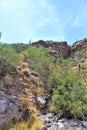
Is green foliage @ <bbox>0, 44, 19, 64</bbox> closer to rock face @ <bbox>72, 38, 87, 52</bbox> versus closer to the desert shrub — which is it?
the desert shrub

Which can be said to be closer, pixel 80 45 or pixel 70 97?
pixel 70 97

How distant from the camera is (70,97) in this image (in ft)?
60.6

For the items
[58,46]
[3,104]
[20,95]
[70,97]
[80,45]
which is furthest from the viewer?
[80,45]

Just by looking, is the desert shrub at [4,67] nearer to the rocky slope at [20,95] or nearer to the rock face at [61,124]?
the rocky slope at [20,95]

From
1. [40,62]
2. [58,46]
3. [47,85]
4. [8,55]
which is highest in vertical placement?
[58,46]

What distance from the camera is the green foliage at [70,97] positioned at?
1778 cm

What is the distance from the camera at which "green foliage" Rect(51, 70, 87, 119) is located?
58.3 ft

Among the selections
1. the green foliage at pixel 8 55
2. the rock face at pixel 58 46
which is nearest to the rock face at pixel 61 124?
the green foliage at pixel 8 55

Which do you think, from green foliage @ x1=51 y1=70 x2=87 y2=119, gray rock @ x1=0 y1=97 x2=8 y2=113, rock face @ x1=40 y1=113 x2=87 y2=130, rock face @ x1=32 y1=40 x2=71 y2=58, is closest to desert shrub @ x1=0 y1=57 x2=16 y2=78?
gray rock @ x1=0 y1=97 x2=8 y2=113

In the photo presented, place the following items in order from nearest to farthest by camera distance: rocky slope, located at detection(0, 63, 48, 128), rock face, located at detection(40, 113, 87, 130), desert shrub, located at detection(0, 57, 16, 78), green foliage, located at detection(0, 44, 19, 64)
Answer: rock face, located at detection(40, 113, 87, 130) < rocky slope, located at detection(0, 63, 48, 128) < desert shrub, located at detection(0, 57, 16, 78) < green foliage, located at detection(0, 44, 19, 64)

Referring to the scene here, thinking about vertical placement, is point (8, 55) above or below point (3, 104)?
above

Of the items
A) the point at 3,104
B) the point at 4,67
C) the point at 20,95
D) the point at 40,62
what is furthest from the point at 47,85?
the point at 3,104

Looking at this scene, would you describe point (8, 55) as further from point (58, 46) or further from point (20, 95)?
point (58, 46)

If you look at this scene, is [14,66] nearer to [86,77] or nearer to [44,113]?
[44,113]
